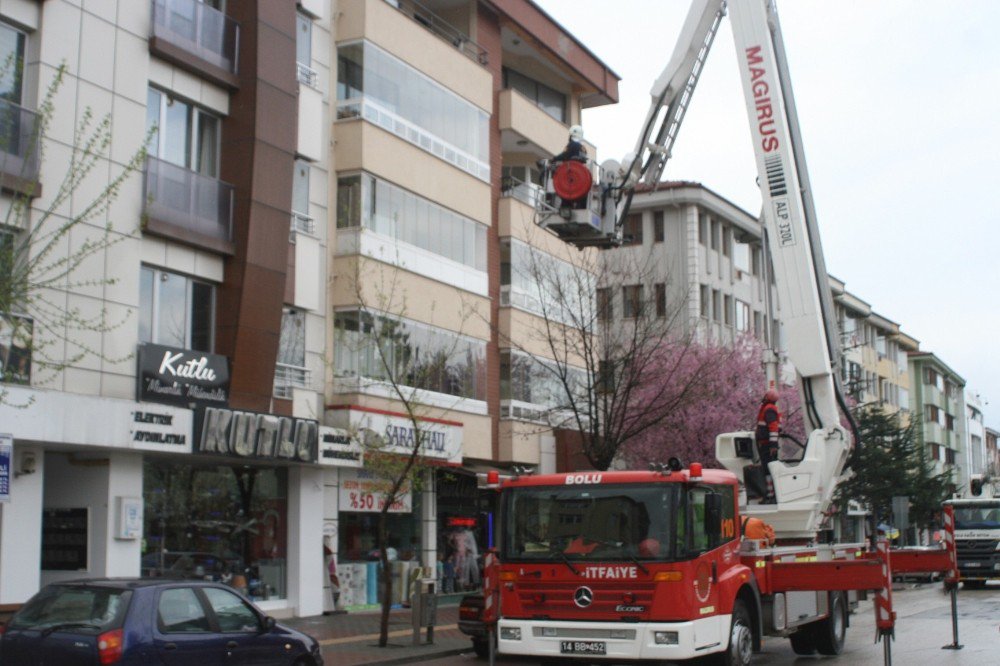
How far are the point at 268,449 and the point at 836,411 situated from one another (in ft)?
35.7

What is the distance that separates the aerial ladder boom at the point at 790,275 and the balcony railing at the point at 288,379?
9857mm

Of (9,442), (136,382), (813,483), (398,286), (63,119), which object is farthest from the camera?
(398,286)

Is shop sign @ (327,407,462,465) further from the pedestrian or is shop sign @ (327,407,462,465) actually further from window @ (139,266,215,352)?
the pedestrian

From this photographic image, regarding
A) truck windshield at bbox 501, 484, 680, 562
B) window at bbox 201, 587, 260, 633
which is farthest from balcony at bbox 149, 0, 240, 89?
window at bbox 201, 587, 260, 633

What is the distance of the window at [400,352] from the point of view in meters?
26.0

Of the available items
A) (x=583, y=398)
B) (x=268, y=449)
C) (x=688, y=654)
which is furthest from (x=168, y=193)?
(x=688, y=654)

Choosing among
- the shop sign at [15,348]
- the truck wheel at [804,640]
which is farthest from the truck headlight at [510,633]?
the shop sign at [15,348]

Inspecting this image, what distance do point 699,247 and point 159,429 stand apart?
31488mm

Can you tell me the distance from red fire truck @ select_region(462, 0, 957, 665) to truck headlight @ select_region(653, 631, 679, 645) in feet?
0.05

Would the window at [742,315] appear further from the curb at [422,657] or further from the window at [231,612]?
the window at [231,612]

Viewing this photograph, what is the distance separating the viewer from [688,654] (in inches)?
507

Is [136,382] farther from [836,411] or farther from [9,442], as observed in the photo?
[836,411]

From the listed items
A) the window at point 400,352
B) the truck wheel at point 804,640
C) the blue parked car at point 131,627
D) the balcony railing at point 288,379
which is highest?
the window at point 400,352

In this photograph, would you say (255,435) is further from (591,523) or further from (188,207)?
(591,523)
